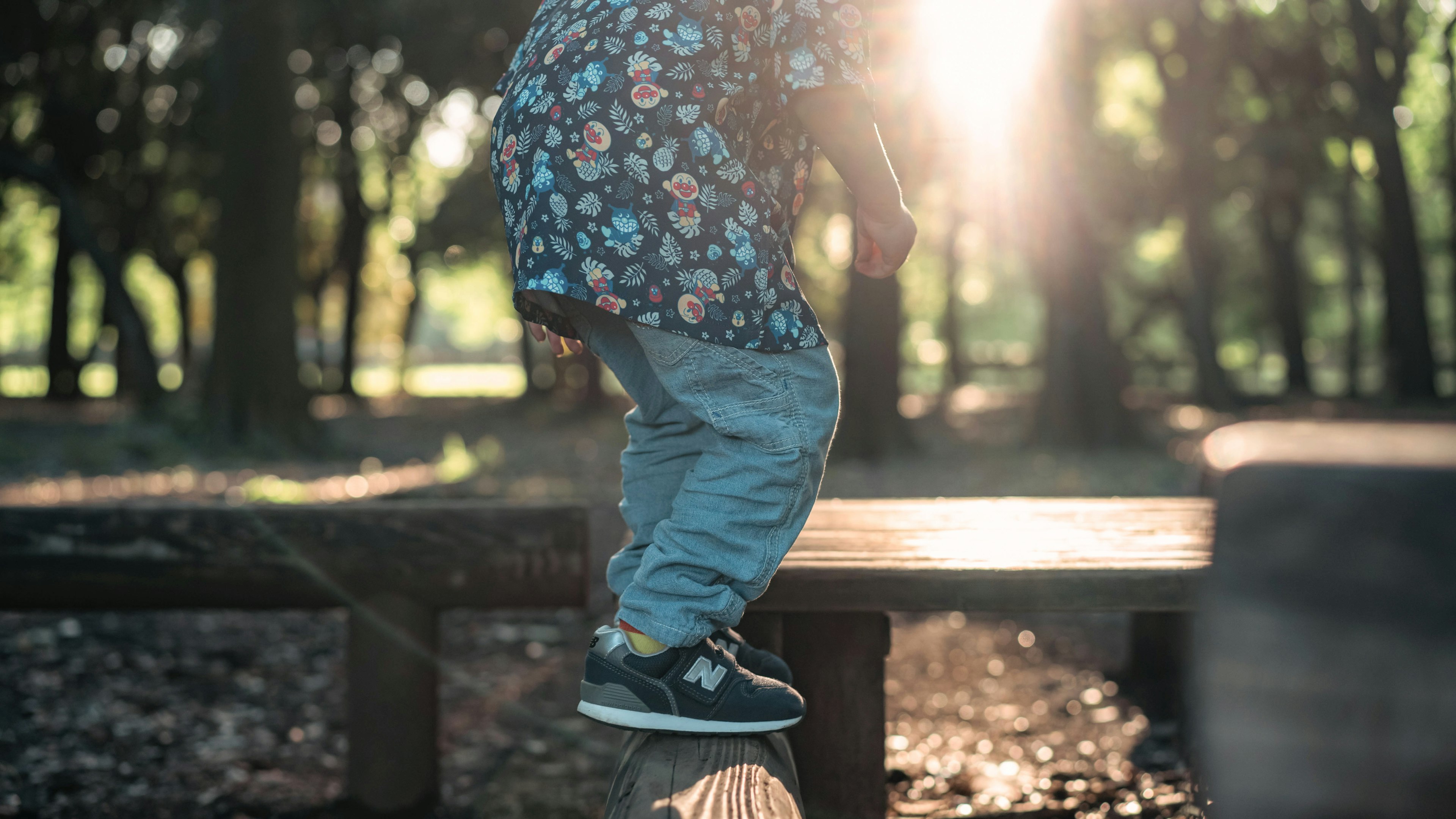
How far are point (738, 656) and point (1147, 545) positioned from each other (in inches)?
40.6

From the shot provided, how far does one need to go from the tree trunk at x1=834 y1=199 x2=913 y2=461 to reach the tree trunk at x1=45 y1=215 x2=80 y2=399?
18774 mm

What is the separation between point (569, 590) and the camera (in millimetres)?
2561

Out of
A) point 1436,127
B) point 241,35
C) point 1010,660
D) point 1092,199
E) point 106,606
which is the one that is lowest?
point 1010,660

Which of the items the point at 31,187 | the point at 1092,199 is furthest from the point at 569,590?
the point at 31,187

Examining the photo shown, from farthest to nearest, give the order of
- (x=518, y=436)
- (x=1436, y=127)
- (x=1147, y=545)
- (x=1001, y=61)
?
1. (x=1436, y=127)
2. (x=518, y=436)
3. (x=1001, y=61)
4. (x=1147, y=545)

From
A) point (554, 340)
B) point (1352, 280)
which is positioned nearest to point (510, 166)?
point (554, 340)

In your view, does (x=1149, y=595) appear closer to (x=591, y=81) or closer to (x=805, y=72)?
(x=805, y=72)

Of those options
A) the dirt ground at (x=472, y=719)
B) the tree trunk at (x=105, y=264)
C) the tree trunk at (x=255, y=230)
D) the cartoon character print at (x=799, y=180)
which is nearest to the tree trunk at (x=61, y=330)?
the tree trunk at (x=105, y=264)

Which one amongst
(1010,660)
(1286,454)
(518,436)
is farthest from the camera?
(518,436)

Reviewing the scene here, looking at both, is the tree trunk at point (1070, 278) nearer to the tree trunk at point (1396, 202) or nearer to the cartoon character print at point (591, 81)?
the tree trunk at point (1396, 202)

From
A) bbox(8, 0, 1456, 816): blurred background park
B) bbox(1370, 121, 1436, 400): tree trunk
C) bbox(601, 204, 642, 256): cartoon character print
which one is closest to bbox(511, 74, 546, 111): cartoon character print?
bbox(601, 204, 642, 256): cartoon character print

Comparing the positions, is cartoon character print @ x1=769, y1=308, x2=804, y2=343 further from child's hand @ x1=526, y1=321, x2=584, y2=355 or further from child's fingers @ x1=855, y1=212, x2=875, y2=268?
child's hand @ x1=526, y1=321, x2=584, y2=355

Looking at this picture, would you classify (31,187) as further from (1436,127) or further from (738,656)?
(1436,127)

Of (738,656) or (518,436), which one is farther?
(518,436)
